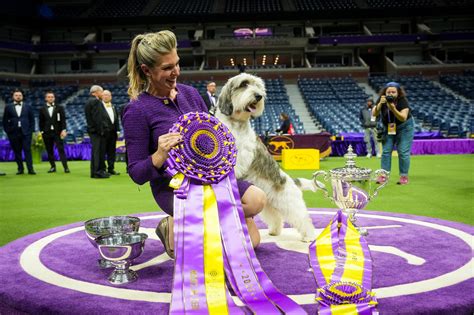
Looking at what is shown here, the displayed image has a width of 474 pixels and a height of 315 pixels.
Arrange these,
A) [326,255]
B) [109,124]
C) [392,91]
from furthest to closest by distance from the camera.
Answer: [109,124], [392,91], [326,255]

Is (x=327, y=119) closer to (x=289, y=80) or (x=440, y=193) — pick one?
(x=289, y=80)

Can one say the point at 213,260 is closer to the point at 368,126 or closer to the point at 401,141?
the point at 401,141

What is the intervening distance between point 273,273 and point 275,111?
56.4ft

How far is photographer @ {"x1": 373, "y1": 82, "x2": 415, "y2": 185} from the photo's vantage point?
6.20m

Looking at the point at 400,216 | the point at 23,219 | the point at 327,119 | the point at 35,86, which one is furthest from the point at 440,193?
the point at 35,86

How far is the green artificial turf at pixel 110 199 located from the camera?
4576 millimetres

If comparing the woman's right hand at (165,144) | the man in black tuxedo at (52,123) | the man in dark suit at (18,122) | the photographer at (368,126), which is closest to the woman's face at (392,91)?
the woman's right hand at (165,144)

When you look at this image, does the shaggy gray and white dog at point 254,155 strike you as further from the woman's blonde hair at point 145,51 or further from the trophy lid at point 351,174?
the woman's blonde hair at point 145,51

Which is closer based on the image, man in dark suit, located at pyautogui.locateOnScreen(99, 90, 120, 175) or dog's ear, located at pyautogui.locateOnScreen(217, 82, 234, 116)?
dog's ear, located at pyautogui.locateOnScreen(217, 82, 234, 116)

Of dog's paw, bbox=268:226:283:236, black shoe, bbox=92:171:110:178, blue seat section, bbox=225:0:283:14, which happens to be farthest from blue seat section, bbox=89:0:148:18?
dog's paw, bbox=268:226:283:236

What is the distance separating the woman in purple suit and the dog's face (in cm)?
31

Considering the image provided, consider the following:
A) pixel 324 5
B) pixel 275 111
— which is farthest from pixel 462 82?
pixel 324 5

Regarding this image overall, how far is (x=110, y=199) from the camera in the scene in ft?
19.5

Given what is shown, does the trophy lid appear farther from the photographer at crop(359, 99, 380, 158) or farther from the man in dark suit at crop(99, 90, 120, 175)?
the photographer at crop(359, 99, 380, 158)
